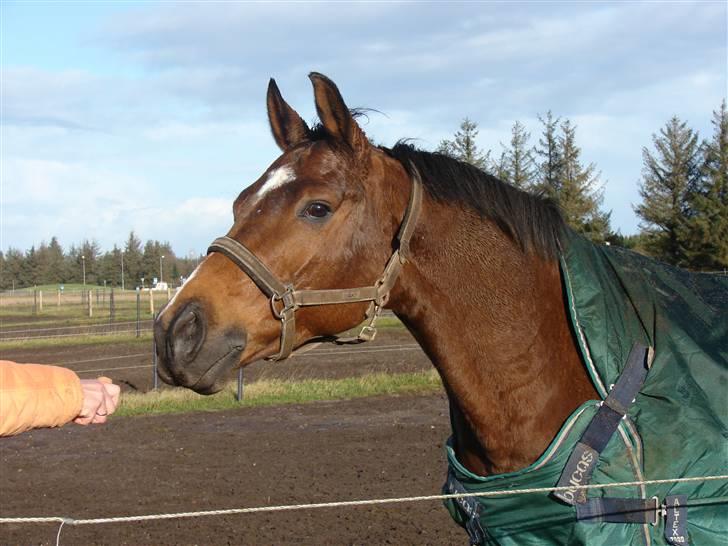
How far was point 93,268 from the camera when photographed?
270 ft

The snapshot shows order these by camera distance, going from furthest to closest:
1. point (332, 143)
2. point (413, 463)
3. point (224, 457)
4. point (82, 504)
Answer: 1. point (224, 457)
2. point (413, 463)
3. point (82, 504)
4. point (332, 143)

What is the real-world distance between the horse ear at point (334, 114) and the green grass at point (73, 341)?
2098cm

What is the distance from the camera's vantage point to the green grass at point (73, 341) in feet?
71.0

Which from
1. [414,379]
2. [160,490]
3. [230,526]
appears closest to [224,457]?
[160,490]

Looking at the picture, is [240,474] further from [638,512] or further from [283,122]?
[638,512]

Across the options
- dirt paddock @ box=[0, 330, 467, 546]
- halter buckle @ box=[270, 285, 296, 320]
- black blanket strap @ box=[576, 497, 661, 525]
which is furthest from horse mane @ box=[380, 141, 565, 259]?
dirt paddock @ box=[0, 330, 467, 546]

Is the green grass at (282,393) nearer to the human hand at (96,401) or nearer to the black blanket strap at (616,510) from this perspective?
the human hand at (96,401)

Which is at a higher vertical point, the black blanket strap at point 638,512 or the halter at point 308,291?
the halter at point 308,291

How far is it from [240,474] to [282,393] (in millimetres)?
5087

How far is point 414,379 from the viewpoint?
1389 cm

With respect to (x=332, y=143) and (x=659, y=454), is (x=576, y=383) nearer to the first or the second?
(x=659, y=454)

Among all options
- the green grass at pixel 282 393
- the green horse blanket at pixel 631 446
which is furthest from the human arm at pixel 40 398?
the green grass at pixel 282 393

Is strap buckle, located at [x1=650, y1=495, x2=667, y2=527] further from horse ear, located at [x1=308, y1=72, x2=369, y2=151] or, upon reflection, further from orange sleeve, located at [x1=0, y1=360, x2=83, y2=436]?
orange sleeve, located at [x1=0, y1=360, x2=83, y2=436]

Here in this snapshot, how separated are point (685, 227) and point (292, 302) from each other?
23.5 metres
